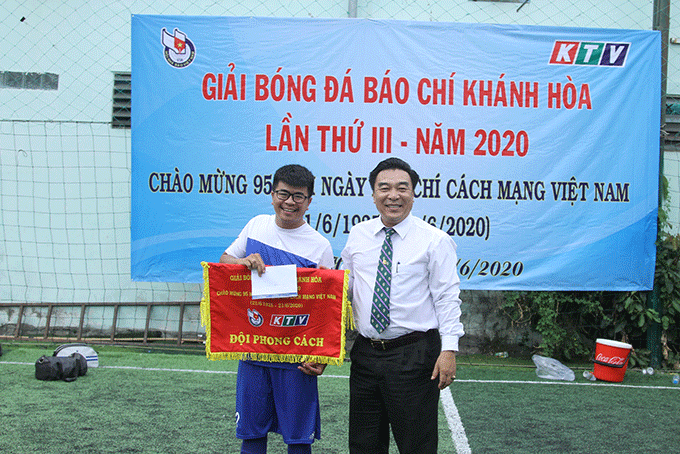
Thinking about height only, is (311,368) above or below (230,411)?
above

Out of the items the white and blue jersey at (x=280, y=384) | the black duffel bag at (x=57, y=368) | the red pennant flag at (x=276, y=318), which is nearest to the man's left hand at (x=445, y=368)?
the red pennant flag at (x=276, y=318)

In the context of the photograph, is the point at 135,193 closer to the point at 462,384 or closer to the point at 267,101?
the point at 267,101

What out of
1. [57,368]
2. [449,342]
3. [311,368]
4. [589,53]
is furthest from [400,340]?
[589,53]

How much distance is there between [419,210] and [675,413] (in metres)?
2.52

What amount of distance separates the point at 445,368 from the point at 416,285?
37 centimetres

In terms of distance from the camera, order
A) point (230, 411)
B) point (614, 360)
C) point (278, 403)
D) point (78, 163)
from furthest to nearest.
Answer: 1. point (78, 163)
2. point (614, 360)
3. point (230, 411)
4. point (278, 403)

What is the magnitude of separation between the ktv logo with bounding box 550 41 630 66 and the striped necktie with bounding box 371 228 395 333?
12.0 ft

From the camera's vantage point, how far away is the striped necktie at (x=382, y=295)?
2541mm

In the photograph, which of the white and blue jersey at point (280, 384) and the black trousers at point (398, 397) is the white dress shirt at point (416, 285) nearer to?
the black trousers at point (398, 397)

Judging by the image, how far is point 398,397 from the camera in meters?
2.52

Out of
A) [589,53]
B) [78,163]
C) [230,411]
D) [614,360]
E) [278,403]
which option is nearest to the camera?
[278,403]

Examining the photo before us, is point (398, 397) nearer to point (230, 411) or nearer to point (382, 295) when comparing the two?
point (382, 295)

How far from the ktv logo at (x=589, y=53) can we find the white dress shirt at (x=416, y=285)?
347 centimetres

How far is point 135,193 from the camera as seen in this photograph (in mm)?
5258
